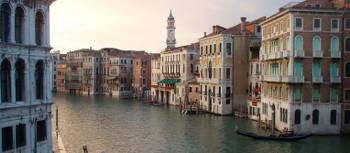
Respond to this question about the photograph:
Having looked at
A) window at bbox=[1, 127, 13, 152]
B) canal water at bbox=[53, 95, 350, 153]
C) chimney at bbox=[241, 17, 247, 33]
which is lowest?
canal water at bbox=[53, 95, 350, 153]

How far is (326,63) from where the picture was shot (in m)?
25.1

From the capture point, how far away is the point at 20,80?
43.4ft

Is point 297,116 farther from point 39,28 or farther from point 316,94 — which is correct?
point 39,28

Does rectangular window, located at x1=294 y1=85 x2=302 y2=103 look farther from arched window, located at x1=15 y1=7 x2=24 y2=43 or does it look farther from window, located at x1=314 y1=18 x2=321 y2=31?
arched window, located at x1=15 y1=7 x2=24 y2=43

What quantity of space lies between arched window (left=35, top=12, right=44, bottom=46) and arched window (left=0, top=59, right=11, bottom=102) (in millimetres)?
1535

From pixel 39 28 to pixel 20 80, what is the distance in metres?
1.77

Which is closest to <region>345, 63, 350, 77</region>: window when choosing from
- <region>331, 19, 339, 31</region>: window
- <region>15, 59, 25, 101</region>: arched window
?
<region>331, 19, 339, 31</region>: window

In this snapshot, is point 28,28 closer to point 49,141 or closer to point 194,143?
point 49,141

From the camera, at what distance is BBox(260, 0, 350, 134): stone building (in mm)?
24766

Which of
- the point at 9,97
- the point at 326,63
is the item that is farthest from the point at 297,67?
the point at 9,97

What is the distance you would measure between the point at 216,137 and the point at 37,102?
43.4 feet

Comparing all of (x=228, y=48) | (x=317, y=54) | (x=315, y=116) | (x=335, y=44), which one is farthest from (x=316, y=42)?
(x=228, y=48)

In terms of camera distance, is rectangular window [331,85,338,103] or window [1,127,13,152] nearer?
window [1,127,13,152]

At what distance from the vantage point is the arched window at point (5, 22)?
12336 millimetres
